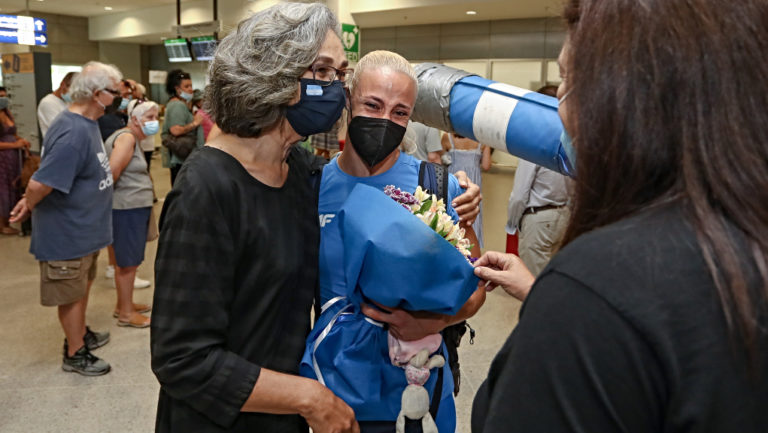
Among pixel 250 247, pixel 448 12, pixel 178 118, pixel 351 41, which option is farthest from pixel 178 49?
pixel 250 247

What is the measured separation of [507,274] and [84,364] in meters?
3.10

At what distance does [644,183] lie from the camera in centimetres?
65

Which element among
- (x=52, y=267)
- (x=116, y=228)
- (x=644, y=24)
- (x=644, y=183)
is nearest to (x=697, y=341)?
(x=644, y=183)

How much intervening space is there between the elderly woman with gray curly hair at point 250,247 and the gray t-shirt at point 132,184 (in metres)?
2.97

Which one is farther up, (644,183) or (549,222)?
(644,183)

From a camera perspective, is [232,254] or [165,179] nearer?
[232,254]

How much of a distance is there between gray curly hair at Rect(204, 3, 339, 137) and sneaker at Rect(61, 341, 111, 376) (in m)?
2.75

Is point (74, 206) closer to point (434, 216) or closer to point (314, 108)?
point (314, 108)

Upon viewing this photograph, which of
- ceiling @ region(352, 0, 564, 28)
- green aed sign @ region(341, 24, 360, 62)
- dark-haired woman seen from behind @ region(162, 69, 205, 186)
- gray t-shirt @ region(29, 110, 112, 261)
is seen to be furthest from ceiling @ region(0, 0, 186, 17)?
gray t-shirt @ region(29, 110, 112, 261)

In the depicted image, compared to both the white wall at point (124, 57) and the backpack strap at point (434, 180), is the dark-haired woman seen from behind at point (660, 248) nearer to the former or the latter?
the backpack strap at point (434, 180)

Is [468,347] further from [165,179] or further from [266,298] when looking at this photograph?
[165,179]

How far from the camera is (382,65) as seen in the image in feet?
5.66

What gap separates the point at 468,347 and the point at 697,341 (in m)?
3.57

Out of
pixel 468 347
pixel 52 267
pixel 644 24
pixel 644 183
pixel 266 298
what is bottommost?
pixel 468 347
